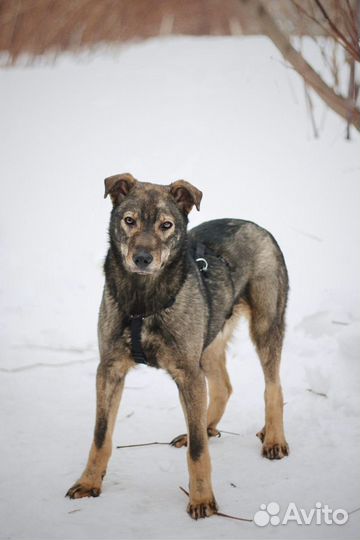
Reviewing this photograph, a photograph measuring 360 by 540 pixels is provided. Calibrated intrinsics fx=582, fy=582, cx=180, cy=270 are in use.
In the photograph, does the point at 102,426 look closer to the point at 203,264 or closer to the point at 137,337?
the point at 137,337

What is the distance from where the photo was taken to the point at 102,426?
12.4 ft

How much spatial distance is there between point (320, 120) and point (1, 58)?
5305 mm

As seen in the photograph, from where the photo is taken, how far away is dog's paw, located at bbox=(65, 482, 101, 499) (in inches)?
146

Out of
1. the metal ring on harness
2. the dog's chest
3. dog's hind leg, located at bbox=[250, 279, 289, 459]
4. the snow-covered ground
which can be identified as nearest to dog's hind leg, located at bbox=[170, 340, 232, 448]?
the snow-covered ground

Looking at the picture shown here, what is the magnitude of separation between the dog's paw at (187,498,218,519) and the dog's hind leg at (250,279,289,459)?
1.04m

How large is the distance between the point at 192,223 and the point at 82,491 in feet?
17.0

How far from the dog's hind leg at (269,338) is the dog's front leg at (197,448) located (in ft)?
3.32

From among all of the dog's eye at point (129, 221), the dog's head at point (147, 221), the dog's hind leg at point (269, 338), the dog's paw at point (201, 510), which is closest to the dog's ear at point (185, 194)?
the dog's head at point (147, 221)

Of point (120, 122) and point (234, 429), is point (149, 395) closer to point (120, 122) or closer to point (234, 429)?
point (234, 429)

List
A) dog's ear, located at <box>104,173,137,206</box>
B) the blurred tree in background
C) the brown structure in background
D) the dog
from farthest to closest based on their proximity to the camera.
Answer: the brown structure in background
the blurred tree in background
dog's ear, located at <box>104,173,137,206</box>
the dog

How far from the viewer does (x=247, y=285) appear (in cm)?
477

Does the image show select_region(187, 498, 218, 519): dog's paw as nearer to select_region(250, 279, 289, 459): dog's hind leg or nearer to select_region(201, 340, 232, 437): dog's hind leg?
select_region(250, 279, 289, 459): dog's hind leg

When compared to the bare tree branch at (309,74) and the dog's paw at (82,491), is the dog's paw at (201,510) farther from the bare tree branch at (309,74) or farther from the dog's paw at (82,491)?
the bare tree branch at (309,74)

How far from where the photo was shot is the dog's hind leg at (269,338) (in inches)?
179
